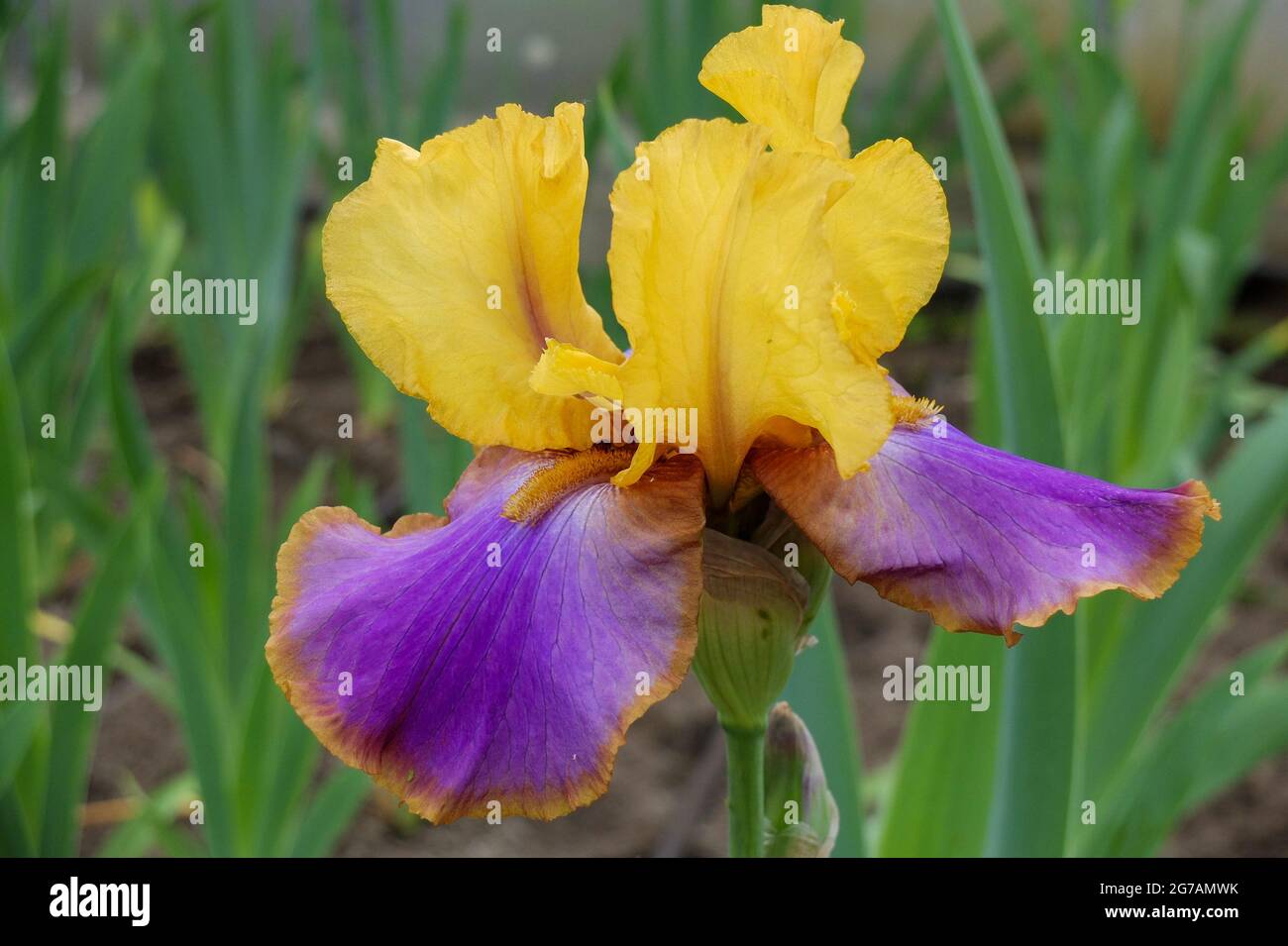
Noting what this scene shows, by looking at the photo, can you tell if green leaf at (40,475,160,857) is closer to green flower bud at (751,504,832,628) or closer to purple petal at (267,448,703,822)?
purple petal at (267,448,703,822)

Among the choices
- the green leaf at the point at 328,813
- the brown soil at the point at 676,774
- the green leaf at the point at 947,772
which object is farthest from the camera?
the brown soil at the point at 676,774

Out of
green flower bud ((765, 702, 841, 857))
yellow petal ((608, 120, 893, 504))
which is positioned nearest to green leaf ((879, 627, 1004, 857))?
green flower bud ((765, 702, 841, 857))

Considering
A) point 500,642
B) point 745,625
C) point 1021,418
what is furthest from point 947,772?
point 500,642

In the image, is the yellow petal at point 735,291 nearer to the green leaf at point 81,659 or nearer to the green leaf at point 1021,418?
the green leaf at point 1021,418

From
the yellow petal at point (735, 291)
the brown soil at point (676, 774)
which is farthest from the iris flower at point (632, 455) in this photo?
the brown soil at point (676, 774)

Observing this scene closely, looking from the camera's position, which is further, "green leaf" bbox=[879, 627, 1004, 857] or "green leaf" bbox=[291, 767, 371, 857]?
"green leaf" bbox=[291, 767, 371, 857]

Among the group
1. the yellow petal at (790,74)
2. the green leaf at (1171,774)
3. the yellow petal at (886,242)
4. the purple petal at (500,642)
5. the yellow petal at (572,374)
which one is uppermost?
the yellow petal at (790,74)
